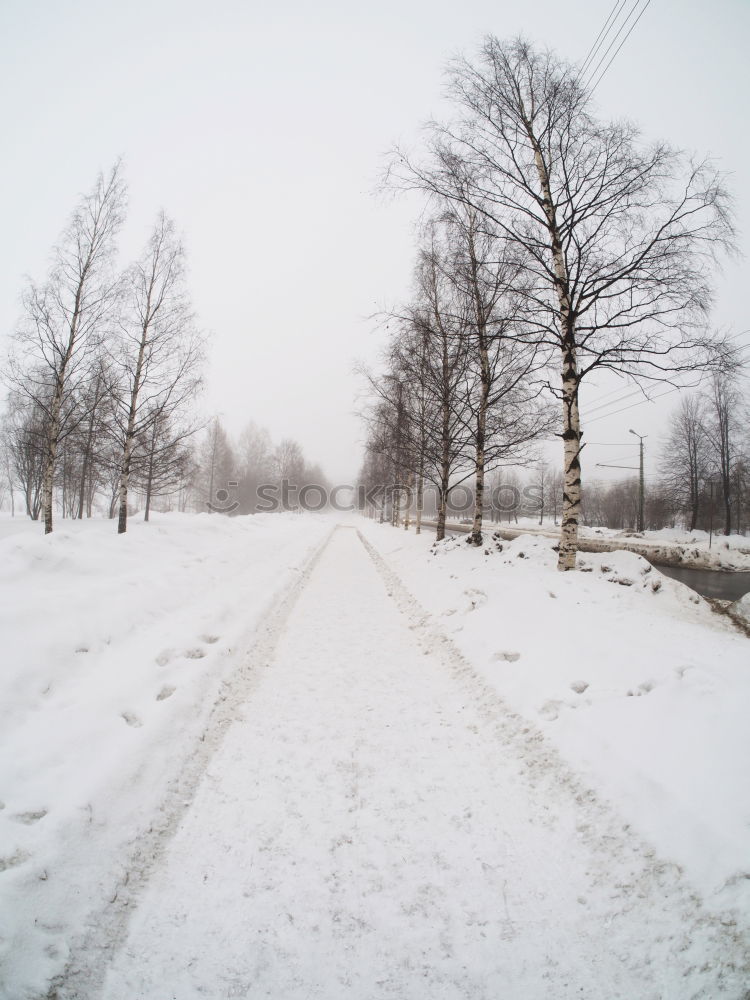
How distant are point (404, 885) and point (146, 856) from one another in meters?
1.59

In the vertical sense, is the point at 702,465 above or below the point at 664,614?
above

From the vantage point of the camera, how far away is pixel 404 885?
7.51ft

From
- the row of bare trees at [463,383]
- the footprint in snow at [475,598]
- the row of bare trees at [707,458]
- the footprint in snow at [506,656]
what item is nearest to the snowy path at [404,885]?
the footprint in snow at [506,656]

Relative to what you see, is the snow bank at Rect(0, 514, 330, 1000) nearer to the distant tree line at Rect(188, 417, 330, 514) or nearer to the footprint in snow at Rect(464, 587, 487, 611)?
the footprint in snow at Rect(464, 587, 487, 611)

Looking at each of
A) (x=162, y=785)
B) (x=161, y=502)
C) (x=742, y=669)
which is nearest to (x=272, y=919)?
(x=162, y=785)

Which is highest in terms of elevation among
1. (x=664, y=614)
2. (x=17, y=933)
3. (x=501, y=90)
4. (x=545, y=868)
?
(x=501, y=90)

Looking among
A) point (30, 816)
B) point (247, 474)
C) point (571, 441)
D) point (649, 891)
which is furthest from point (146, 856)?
point (247, 474)

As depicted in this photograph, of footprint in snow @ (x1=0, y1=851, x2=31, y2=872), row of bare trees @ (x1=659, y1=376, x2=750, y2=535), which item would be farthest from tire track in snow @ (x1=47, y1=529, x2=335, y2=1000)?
row of bare trees @ (x1=659, y1=376, x2=750, y2=535)

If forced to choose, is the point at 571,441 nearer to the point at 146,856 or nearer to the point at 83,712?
the point at 146,856

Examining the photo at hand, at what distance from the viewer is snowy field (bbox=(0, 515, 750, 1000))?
1.90 metres

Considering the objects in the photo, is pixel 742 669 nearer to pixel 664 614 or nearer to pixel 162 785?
pixel 664 614

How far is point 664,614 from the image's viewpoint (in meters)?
6.29

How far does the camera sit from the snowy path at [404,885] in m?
1.86

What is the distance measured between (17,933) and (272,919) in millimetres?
1164
